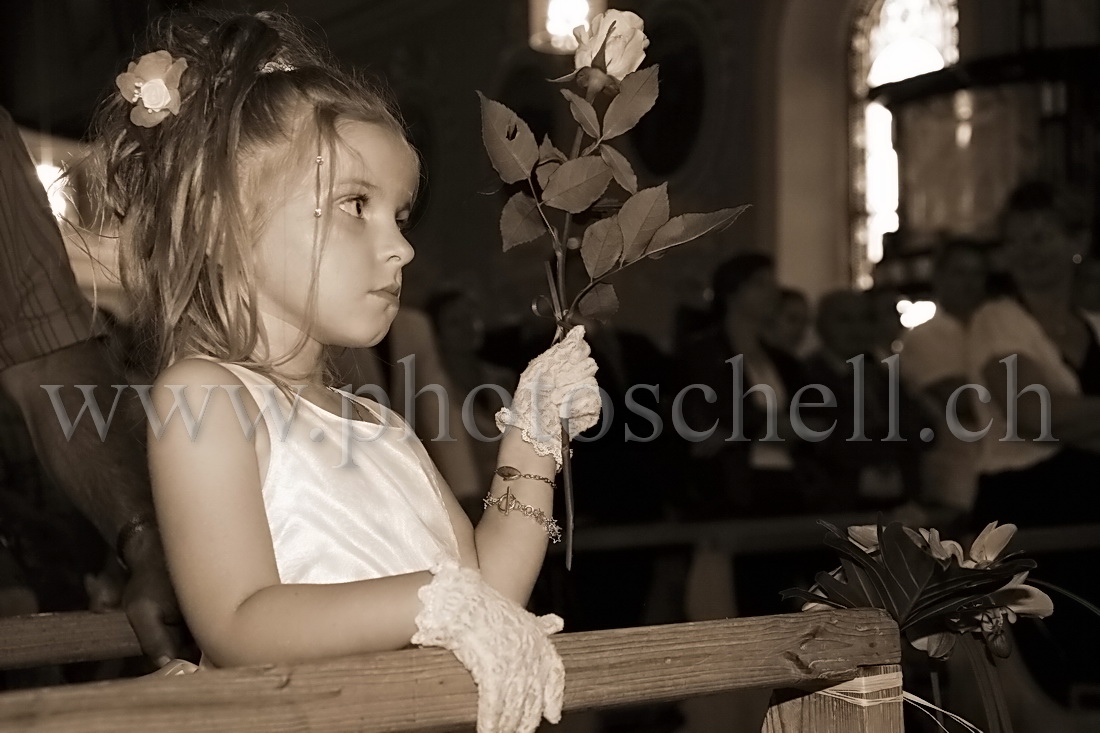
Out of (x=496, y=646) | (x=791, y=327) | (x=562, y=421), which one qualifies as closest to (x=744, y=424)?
(x=791, y=327)

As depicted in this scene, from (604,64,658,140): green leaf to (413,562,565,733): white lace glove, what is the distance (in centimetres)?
52

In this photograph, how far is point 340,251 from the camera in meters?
1.19

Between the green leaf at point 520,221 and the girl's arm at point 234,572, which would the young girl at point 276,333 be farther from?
the green leaf at point 520,221

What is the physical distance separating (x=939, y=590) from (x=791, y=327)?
10.5ft

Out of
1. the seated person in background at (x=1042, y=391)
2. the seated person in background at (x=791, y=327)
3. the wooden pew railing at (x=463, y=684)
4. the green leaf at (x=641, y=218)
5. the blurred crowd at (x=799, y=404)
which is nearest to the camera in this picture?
the wooden pew railing at (x=463, y=684)

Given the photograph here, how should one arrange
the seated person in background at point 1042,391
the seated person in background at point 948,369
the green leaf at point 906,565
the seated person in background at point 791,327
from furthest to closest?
1. the seated person in background at point 791,327
2. the seated person in background at point 948,369
3. the seated person in background at point 1042,391
4. the green leaf at point 906,565

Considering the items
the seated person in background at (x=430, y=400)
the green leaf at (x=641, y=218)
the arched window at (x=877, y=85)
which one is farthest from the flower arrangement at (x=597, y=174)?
the arched window at (x=877, y=85)

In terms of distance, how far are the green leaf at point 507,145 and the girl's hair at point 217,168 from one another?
17cm

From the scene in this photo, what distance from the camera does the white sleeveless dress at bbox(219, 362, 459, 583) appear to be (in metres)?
1.13

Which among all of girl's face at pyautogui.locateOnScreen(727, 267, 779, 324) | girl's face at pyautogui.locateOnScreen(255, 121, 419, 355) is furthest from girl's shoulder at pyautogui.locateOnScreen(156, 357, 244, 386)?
girl's face at pyautogui.locateOnScreen(727, 267, 779, 324)

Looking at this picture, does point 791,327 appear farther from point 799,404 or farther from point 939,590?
point 939,590

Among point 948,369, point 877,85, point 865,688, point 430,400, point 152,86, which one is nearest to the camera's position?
point 865,688

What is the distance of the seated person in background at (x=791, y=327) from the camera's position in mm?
4391

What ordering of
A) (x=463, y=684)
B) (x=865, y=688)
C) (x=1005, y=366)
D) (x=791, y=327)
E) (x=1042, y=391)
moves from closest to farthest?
(x=463, y=684), (x=865, y=688), (x=1042, y=391), (x=1005, y=366), (x=791, y=327)
